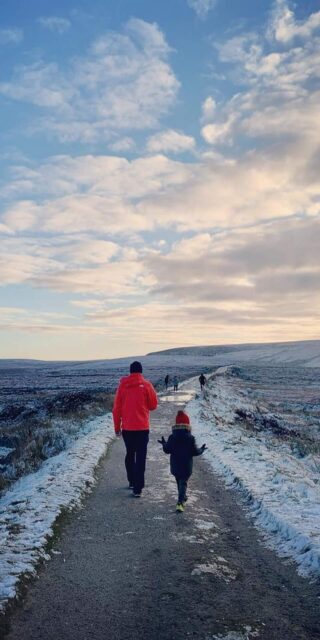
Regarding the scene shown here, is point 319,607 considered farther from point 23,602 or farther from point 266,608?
point 23,602

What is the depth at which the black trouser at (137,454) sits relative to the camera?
9.27 metres

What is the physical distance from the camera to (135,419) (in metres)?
9.31

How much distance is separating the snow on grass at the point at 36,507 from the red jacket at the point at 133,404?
1679mm

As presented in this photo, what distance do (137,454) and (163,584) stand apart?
3.91 m

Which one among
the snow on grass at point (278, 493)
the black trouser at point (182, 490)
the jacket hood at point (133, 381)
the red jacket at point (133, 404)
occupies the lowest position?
the snow on grass at point (278, 493)

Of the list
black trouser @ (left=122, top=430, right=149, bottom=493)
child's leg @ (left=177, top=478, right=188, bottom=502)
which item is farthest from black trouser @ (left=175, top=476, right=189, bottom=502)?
black trouser @ (left=122, top=430, right=149, bottom=493)

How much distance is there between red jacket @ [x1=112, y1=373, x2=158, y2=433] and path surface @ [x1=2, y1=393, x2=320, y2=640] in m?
1.51

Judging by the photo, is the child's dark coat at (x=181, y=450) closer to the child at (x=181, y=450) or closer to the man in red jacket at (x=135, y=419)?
the child at (x=181, y=450)

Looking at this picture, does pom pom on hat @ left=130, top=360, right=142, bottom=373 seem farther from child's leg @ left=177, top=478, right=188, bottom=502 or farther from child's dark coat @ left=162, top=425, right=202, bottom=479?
child's leg @ left=177, top=478, right=188, bottom=502

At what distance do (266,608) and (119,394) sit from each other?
521 cm

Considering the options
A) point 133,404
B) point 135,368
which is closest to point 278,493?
point 133,404

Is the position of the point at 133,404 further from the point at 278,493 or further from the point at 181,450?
the point at 278,493

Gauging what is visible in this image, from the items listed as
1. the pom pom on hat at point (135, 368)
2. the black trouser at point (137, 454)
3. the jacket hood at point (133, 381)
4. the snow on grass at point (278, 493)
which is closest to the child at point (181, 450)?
the black trouser at point (137, 454)

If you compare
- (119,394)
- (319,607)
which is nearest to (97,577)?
(319,607)
